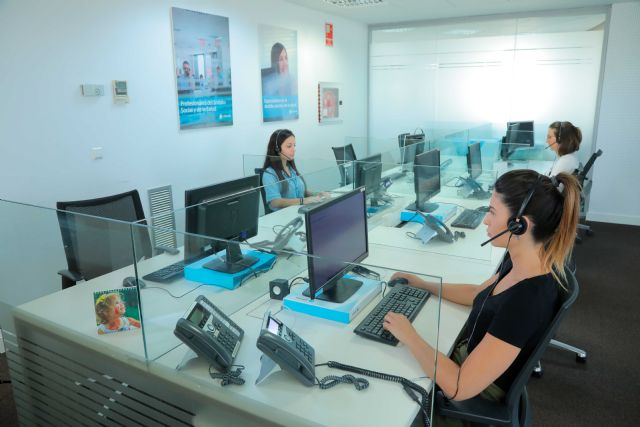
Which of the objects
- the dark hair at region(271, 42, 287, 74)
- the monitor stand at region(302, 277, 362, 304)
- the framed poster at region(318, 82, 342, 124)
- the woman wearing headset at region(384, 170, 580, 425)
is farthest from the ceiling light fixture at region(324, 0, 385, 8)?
the woman wearing headset at region(384, 170, 580, 425)

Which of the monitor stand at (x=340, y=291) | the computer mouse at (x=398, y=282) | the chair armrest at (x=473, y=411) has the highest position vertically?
the computer mouse at (x=398, y=282)

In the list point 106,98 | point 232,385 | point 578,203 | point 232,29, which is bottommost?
point 232,385

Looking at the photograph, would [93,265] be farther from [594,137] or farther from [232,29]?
[594,137]

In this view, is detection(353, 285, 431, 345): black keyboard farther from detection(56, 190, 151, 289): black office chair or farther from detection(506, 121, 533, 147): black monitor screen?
detection(506, 121, 533, 147): black monitor screen

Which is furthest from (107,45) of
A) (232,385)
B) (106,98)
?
(232,385)

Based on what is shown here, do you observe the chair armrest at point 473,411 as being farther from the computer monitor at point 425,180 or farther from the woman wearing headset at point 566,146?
the woman wearing headset at point 566,146

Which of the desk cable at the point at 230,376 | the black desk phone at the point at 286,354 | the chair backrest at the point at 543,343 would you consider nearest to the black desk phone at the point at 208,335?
the desk cable at the point at 230,376

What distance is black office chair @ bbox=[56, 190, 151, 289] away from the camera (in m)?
1.63

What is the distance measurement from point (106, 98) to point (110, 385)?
8.01 feet

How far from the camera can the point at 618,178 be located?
559cm

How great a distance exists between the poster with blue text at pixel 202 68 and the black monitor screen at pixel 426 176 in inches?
84.5

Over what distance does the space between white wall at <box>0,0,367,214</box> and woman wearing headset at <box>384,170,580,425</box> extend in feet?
8.76

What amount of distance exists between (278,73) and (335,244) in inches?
147

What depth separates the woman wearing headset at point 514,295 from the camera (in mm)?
1324
